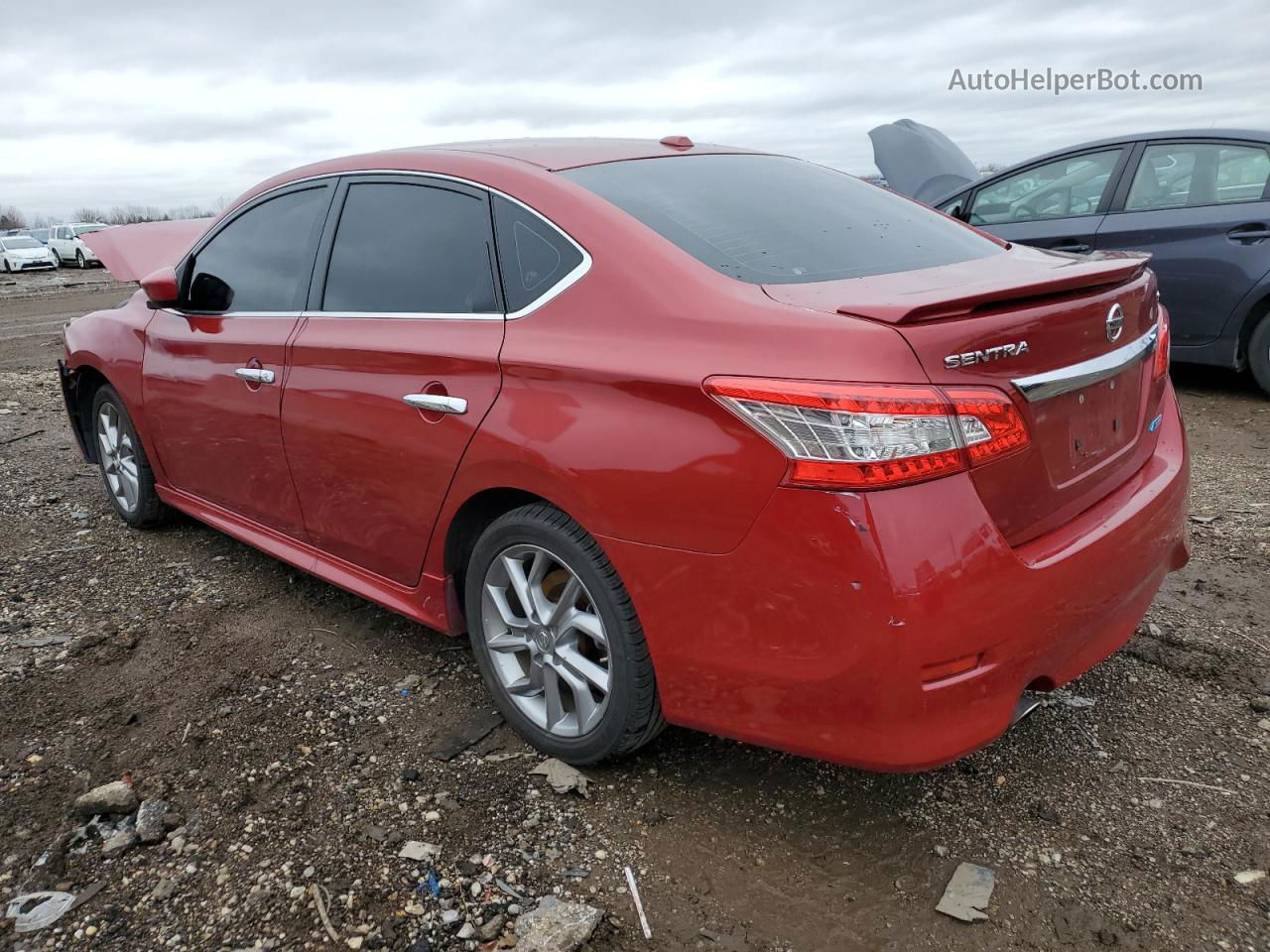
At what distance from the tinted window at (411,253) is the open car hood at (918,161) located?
811 cm

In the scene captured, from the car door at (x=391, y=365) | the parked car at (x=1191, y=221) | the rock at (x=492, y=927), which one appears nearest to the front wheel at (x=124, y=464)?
the car door at (x=391, y=365)

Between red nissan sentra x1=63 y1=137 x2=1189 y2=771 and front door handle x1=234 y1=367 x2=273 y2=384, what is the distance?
0.04ft

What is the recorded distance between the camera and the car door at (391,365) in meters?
2.58

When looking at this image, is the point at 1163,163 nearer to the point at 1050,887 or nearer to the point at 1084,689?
the point at 1084,689

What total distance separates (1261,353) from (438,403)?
530 centimetres

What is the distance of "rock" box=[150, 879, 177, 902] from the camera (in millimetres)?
2162

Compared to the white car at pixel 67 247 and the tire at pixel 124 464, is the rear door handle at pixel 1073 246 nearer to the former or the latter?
the tire at pixel 124 464

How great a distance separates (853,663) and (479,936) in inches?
38.2

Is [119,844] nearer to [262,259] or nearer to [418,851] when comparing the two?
[418,851]

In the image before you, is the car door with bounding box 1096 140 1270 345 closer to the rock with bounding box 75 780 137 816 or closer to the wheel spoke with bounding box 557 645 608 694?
the wheel spoke with bounding box 557 645 608 694

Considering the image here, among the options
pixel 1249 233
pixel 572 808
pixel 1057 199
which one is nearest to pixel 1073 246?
pixel 1057 199

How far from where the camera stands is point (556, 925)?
2023 mm

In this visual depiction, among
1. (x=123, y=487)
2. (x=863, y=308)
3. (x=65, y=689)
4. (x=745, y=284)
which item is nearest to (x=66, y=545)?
(x=123, y=487)

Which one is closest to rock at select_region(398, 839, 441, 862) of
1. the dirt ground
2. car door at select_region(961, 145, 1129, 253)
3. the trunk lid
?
the dirt ground
